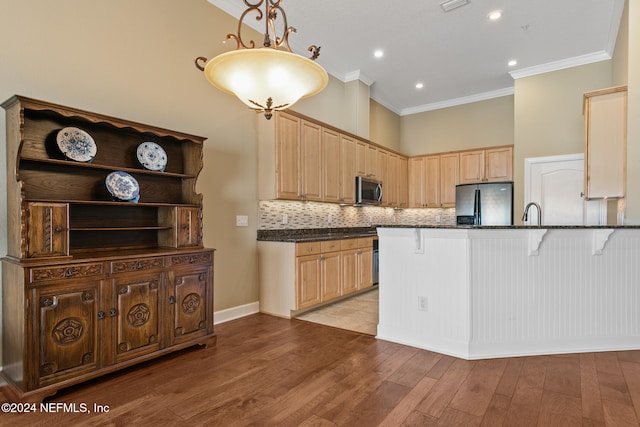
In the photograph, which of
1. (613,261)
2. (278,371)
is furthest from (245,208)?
(613,261)

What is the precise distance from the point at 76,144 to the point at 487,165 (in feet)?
20.2

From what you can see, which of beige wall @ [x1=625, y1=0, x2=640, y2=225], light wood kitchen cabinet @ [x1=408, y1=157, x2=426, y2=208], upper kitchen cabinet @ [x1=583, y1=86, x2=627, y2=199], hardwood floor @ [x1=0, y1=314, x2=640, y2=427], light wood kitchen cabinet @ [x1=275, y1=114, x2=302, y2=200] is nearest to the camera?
hardwood floor @ [x1=0, y1=314, x2=640, y2=427]

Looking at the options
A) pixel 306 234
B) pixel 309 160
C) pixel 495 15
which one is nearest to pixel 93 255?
pixel 309 160

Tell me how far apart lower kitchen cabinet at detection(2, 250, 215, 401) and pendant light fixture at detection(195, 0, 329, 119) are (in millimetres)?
1462

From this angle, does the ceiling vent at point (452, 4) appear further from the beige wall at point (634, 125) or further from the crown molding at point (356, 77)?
the crown molding at point (356, 77)

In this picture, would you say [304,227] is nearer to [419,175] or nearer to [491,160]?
[419,175]

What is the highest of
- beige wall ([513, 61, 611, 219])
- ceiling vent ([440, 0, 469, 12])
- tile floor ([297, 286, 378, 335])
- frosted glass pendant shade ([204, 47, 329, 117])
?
ceiling vent ([440, 0, 469, 12])

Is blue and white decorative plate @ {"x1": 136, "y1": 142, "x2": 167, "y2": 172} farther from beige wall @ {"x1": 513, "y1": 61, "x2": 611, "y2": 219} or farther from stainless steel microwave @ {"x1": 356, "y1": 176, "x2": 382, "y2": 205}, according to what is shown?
beige wall @ {"x1": 513, "y1": 61, "x2": 611, "y2": 219}

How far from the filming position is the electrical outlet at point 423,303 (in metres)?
3.00

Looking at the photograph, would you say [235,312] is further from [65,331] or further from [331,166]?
[331,166]

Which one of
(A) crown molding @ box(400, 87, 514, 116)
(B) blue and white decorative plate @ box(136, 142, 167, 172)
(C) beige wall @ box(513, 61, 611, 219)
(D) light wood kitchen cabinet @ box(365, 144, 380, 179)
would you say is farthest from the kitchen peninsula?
Result: (A) crown molding @ box(400, 87, 514, 116)

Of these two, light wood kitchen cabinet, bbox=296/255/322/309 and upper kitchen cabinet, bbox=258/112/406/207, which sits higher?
upper kitchen cabinet, bbox=258/112/406/207

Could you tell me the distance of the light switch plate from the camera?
13.0 feet

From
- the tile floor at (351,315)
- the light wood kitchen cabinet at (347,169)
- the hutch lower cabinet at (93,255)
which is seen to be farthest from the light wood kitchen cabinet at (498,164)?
the hutch lower cabinet at (93,255)
